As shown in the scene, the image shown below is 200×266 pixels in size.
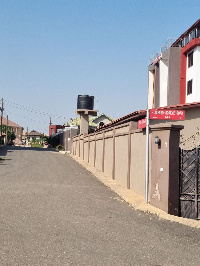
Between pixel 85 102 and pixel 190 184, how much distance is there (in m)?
38.4

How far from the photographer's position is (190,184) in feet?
32.9

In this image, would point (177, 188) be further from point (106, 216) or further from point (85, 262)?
point (85, 262)

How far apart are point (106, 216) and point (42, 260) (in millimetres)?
3888

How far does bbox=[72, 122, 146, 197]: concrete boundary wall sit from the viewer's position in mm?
13222

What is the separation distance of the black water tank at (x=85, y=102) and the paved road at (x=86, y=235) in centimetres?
3600

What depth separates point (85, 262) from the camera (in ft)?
18.5

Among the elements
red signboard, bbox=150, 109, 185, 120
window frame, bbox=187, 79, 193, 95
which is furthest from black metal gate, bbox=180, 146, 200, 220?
window frame, bbox=187, 79, 193, 95

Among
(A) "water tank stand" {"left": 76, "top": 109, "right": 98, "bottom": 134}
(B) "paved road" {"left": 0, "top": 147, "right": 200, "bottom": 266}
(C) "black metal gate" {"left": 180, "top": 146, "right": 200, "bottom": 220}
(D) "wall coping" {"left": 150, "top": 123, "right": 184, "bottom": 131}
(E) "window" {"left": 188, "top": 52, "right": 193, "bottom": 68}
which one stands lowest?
(B) "paved road" {"left": 0, "top": 147, "right": 200, "bottom": 266}

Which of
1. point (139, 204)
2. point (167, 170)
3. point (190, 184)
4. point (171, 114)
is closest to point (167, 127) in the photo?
point (171, 114)

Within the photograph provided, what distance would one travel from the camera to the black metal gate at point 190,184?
32.3 feet

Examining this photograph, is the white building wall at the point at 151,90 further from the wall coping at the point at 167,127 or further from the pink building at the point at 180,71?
the wall coping at the point at 167,127

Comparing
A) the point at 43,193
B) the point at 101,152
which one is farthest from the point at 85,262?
the point at 101,152

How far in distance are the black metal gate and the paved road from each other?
1157 mm

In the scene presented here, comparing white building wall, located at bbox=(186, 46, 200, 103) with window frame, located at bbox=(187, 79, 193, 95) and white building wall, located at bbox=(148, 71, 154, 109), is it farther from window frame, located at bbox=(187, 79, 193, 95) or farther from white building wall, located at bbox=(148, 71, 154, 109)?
white building wall, located at bbox=(148, 71, 154, 109)
